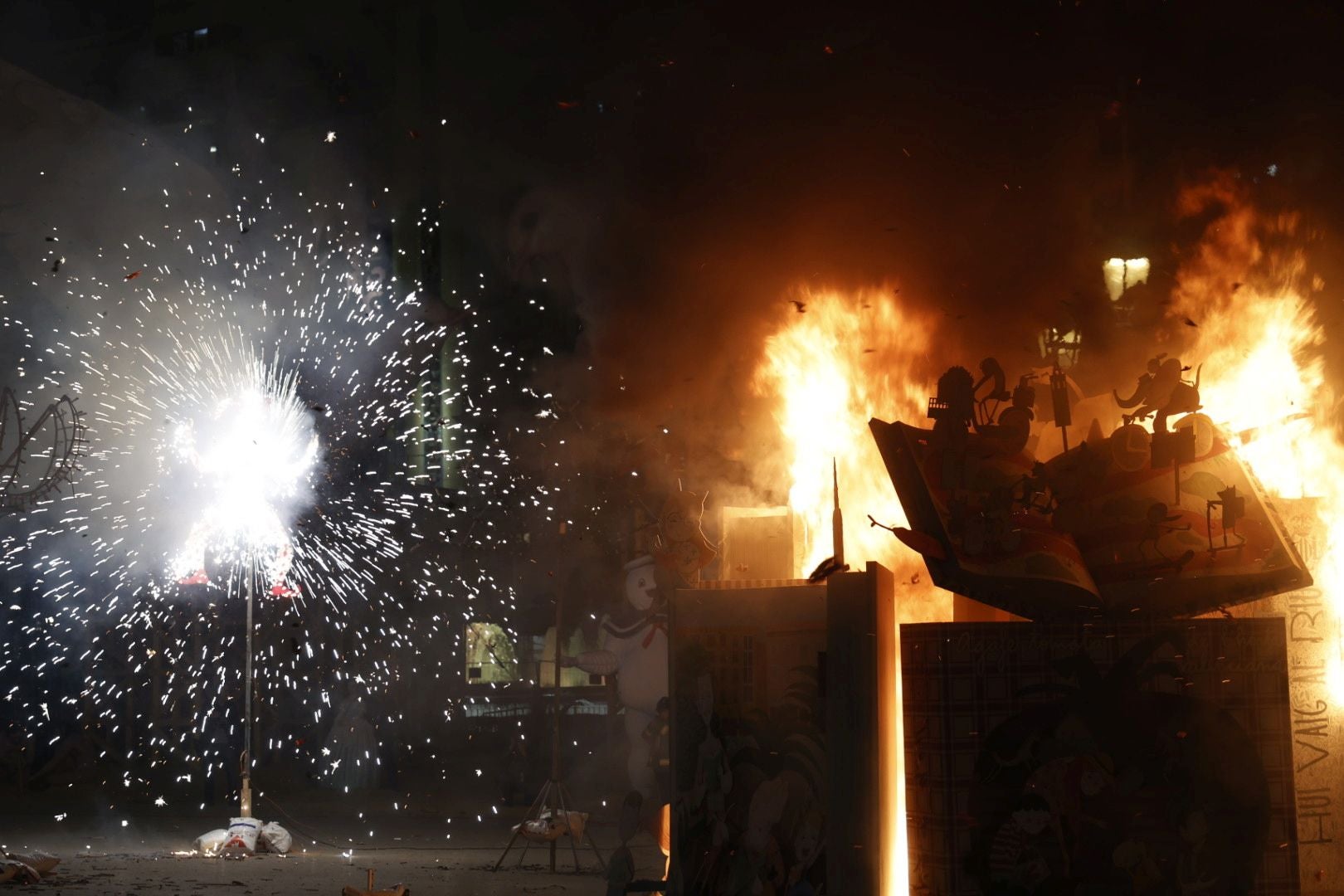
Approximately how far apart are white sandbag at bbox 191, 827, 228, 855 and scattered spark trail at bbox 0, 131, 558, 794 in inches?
148

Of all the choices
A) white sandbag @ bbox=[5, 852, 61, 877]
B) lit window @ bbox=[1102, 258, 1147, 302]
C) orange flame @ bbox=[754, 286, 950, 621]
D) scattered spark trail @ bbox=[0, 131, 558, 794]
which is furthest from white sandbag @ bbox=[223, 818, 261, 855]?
lit window @ bbox=[1102, 258, 1147, 302]

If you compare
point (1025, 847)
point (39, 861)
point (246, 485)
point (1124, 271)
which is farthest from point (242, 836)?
point (1124, 271)

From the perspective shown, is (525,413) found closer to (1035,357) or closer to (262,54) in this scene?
(1035,357)

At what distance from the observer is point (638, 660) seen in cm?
1359

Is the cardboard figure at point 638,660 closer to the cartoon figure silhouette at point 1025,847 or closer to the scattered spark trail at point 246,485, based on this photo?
the cartoon figure silhouette at point 1025,847

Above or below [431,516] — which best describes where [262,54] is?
above

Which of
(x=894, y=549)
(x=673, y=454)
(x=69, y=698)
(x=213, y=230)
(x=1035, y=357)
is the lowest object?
(x=69, y=698)

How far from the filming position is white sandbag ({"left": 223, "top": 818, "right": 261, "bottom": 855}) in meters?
16.0

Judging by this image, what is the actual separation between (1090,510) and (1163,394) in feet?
3.11

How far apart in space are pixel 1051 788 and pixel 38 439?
17.0 meters

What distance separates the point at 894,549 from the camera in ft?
36.6

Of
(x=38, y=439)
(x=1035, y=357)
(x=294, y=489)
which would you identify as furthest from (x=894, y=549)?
(x=38, y=439)

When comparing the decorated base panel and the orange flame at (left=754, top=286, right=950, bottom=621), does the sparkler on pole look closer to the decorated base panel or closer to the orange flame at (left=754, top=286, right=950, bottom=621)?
the orange flame at (left=754, top=286, right=950, bottom=621)

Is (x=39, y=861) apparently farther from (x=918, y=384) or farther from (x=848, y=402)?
(x=918, y=384)
